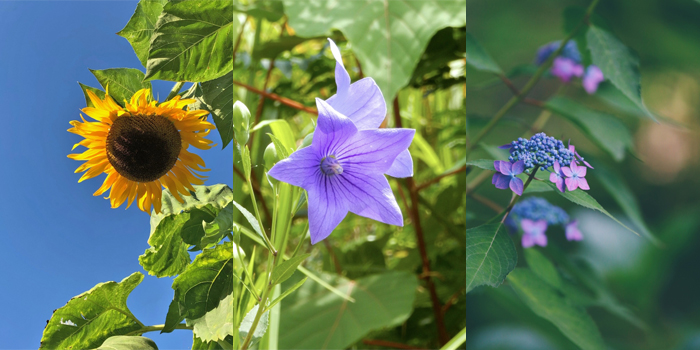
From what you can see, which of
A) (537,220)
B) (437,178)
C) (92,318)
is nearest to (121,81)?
(92,318)

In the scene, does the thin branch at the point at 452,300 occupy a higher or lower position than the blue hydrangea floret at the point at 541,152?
lower

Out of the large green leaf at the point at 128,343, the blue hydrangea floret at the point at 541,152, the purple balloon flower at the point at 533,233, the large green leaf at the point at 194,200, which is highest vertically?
the blue hydrangea floret at the point at 541,152

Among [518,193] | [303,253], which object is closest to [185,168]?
[303,253]

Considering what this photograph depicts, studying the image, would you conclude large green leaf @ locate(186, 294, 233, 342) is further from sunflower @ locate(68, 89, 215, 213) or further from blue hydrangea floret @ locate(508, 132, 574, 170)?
blue hydrangea floret @ locate(508, 132, 574, 170)

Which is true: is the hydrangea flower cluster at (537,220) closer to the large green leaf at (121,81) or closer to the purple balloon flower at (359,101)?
the purple balloon flower at (359,101)

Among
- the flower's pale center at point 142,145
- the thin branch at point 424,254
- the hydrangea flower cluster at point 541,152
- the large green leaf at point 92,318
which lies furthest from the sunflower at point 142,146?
the hydrangea flower cluster at point 541,152

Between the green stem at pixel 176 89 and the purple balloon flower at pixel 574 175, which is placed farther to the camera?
the green stem at pixel 176 89
